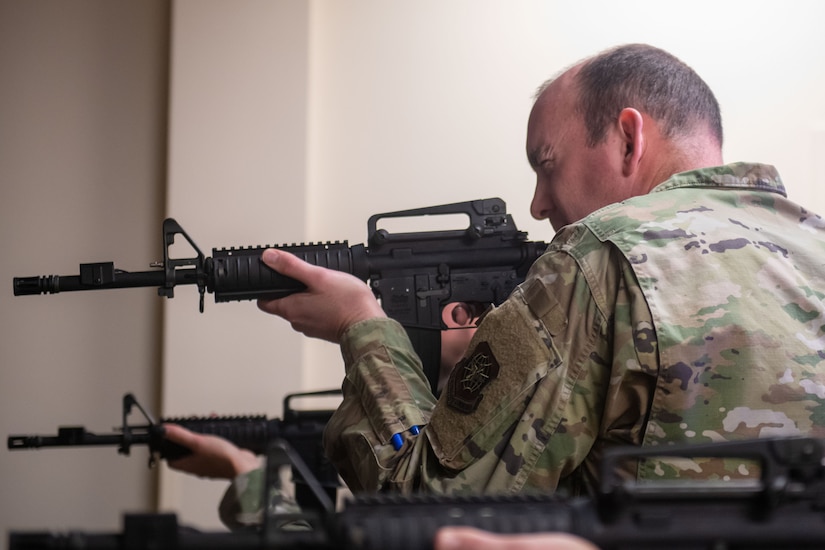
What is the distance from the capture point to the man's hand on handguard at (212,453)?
2.05m

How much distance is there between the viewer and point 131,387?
8.09ft

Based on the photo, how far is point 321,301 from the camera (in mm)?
1438

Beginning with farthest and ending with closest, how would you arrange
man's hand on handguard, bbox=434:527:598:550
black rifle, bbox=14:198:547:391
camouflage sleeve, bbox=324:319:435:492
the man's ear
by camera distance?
black rifle, bbox=14:198:547:391, the man's ear, camouflage sleeve, bbox=324:319:435:492, man's hand on handguard, bbox=434:527:598:550

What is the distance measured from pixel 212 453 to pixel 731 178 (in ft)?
4.46

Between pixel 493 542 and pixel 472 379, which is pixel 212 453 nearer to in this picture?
pixel 472 379

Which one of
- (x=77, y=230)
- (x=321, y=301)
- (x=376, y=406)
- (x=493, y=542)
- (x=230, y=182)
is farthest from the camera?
(x=77, y=230)

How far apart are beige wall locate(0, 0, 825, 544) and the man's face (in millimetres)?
1007

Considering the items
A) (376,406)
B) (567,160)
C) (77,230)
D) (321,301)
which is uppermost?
(567,160)

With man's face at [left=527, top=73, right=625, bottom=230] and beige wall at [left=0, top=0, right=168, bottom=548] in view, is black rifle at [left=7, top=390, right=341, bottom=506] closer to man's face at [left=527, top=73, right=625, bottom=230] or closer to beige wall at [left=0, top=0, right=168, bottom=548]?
beige wall at [left=0, top=0, right=168, bottom=548]

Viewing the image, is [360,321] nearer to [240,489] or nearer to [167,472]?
[240,489]

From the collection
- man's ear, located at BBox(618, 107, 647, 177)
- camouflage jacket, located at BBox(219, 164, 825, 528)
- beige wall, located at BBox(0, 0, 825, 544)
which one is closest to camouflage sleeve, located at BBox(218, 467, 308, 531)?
beige wall, located at BBox(0, 0, 825, 544)

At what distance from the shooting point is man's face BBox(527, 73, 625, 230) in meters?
1.30

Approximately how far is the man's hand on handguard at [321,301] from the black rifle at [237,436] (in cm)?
53

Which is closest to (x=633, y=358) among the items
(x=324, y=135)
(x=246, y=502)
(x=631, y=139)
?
(x=631, y=139)
